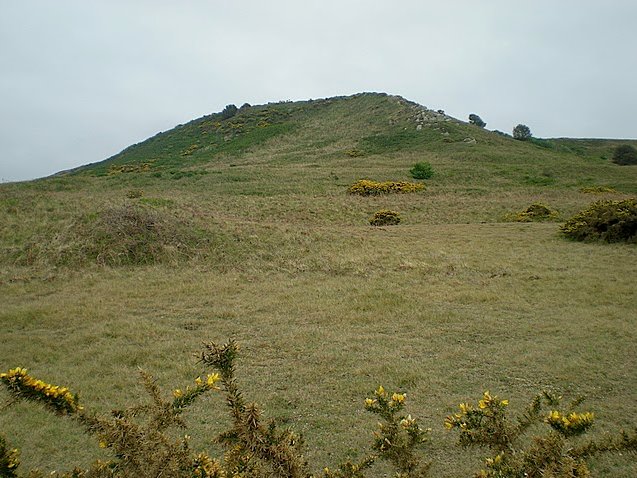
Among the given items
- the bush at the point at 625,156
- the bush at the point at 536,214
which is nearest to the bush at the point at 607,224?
the bush at the point at 536,214

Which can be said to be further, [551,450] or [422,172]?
[422,172]

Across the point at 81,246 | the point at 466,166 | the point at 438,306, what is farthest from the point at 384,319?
the point at 466,166

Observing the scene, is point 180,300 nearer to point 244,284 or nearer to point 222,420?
point 244,284

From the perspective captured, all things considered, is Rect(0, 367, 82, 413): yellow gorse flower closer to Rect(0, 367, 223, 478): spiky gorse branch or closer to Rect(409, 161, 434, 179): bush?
Rect(0, 367, 223, 478): spiky gorse branch

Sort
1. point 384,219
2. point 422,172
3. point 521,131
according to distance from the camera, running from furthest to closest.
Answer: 1. point 521,131
2. point 422,172
3. point 384,219

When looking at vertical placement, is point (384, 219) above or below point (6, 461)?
below

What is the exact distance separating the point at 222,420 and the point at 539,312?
6.24m

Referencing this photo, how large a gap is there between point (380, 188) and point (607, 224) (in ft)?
41.9

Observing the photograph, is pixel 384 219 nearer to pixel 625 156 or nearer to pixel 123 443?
pixel 123 443

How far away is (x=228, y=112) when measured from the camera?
67875 mm

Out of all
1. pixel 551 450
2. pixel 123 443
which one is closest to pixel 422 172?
pixel 551 450

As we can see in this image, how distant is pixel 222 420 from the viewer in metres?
5.05

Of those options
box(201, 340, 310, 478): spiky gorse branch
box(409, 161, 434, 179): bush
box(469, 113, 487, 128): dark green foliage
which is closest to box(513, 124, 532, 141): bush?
→ box(469, 113, 487, 128): dark green foliage

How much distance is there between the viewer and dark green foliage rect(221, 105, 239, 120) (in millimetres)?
66938
